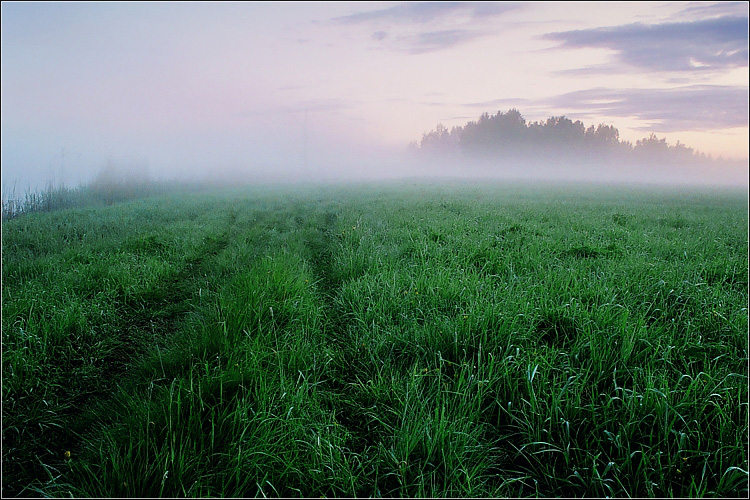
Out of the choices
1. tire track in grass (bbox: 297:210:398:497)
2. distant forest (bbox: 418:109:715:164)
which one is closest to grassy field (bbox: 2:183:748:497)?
tire track in grass (bbox: 297:210:398:497)

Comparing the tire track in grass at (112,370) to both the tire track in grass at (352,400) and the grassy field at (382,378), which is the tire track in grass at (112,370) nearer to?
the grassy field at (382,378)

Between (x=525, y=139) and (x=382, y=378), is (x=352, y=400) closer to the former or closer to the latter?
(x=382, y=378)

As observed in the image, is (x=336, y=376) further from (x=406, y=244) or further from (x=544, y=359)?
(x=406, y=244)

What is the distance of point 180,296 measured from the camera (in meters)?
5.65

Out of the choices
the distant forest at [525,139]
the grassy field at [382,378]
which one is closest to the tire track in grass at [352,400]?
the grassy field at [382,378]

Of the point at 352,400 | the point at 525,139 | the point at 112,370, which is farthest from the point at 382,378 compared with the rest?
the point at 525,139

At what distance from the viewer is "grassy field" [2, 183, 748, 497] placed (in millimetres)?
2096

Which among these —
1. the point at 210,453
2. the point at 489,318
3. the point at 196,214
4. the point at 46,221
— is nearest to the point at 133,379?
the point at 210,453

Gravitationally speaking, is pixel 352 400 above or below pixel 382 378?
below

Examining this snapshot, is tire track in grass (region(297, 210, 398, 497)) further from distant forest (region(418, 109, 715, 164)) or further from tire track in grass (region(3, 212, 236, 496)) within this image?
distant forest (region(418, 109, 715, 164))

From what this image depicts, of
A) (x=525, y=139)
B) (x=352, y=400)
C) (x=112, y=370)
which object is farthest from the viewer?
(x=525, y=139)

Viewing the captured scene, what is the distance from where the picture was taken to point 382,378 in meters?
2.94

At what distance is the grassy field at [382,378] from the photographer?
2096mm

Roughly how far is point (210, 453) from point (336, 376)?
1.22 meters
